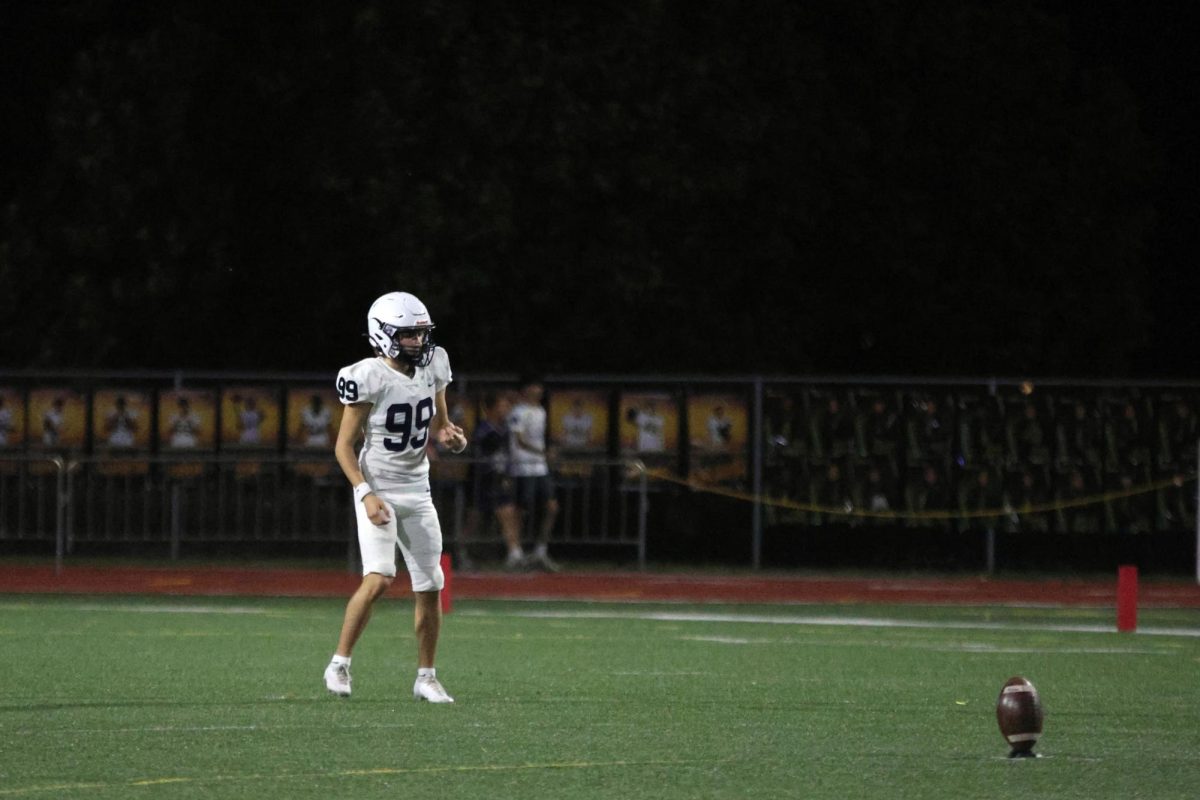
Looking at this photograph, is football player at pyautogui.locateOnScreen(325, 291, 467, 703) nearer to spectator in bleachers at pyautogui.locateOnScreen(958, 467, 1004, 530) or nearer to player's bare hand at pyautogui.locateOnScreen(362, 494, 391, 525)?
player's bare hand at pyautogui.locateOnScreen(362, 494, 391, 525)

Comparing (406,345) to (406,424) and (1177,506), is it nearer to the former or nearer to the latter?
(406,424)

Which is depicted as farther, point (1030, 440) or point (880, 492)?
point (880, 492)

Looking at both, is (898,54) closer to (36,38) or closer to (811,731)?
(36,38)

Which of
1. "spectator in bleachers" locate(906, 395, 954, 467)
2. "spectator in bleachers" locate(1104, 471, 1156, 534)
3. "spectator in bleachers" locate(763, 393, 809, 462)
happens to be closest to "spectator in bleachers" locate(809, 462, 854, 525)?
"spectator in bleachers" locate(763, 393, 809, 462)

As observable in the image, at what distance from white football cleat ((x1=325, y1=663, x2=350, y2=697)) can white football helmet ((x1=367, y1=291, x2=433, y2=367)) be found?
1611 mm

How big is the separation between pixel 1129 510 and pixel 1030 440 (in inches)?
51.5

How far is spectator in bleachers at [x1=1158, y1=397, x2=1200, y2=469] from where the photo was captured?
77.3 feet

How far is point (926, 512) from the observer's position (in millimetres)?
23922

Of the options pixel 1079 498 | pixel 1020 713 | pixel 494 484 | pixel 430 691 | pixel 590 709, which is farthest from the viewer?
pixel 1079 498

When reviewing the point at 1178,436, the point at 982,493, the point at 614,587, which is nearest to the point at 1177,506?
the point at 1178,436

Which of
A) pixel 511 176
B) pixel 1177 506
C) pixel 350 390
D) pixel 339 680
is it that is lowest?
pixel 339 680

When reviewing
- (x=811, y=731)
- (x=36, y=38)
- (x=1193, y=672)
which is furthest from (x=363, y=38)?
(x=811, y=731)

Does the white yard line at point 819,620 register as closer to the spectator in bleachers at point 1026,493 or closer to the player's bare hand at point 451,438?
the spectator in bleachers at point 1026,493

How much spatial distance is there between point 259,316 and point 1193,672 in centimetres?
1929
